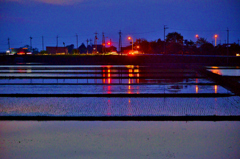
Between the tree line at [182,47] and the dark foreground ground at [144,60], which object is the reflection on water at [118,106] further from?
the tree line at [182,47]

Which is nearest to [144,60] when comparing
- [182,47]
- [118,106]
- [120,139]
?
[182,47]

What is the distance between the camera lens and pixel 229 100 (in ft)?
42.4

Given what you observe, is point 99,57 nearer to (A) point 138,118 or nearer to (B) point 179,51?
(B) point 179,51

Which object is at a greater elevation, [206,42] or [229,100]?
[206,42]

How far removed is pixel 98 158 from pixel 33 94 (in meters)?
9.38

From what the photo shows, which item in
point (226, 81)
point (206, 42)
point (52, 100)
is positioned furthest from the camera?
point (206, 42)

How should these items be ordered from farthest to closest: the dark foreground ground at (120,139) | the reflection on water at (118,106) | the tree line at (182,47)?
the tree line at (182,47), the reflection on water at (118,106), the dark foreground ground at (120,139)

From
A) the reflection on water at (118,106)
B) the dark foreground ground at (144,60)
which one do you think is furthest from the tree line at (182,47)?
the reflection on water at (118,106)

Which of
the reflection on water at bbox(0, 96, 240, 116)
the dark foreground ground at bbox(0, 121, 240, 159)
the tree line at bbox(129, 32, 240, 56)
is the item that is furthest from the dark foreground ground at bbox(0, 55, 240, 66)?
the dark foreground ground at bbox(0, 121, 240, 159)

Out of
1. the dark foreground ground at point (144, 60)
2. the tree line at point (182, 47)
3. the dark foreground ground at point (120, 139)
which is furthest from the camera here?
the tree line at point (182, 47)

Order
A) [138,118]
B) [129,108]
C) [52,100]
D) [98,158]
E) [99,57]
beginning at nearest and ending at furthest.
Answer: [98,158] → [138,118] → [129,108] → [52,100] → [99,57]

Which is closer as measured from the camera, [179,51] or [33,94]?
[33,94]

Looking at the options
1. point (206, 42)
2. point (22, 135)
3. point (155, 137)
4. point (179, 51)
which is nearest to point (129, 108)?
point (155, 137)

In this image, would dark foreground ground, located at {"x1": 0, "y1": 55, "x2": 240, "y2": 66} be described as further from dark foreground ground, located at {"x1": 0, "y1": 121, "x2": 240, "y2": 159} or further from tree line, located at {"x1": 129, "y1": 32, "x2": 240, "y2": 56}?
dark foreground ground, located at {"x1": 0, "y1": 121, "x2": 240, "y2": 159}
